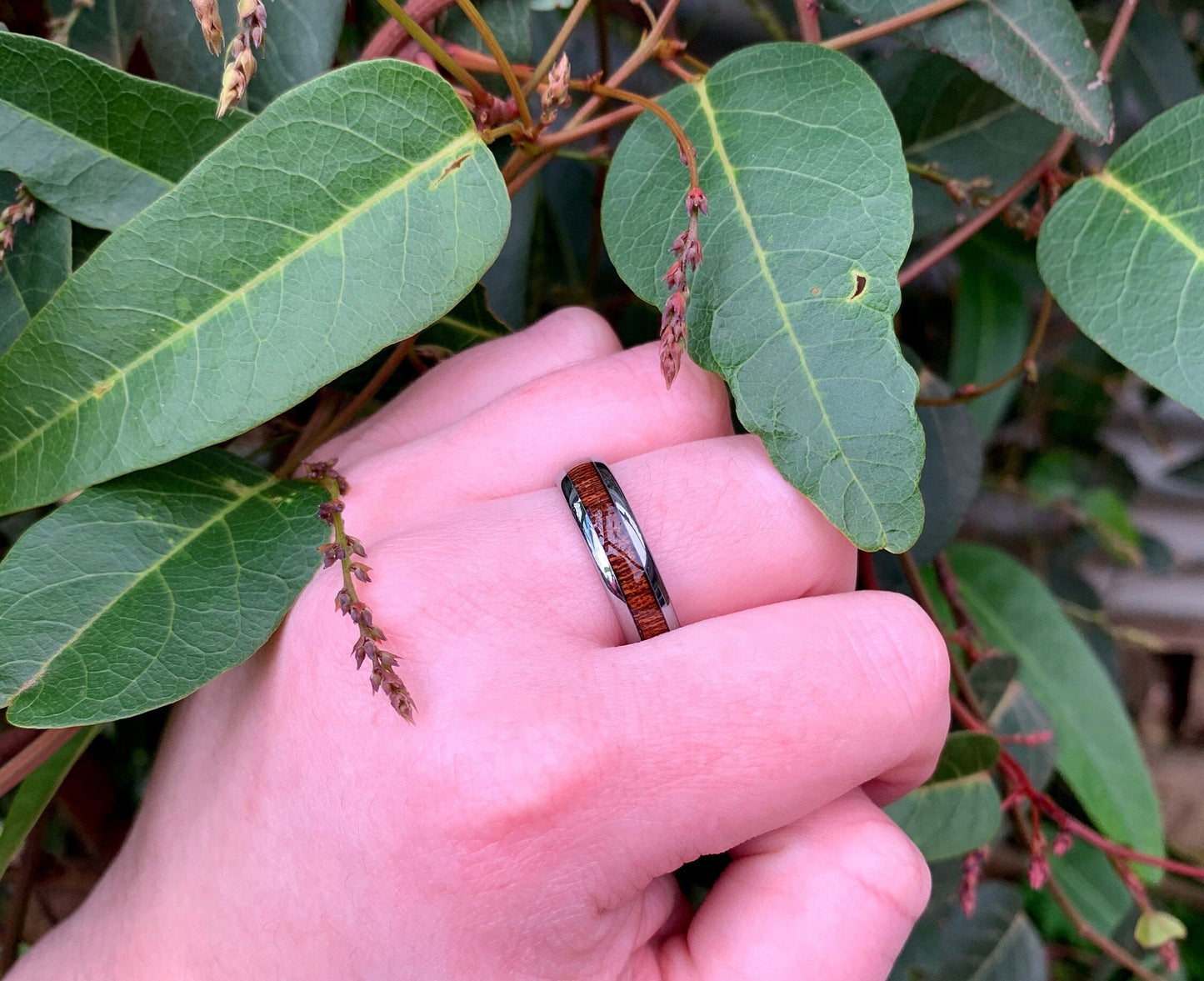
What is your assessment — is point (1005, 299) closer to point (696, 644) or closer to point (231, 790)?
point (696, 644)

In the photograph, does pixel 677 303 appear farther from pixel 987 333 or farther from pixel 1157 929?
pixel 987 333

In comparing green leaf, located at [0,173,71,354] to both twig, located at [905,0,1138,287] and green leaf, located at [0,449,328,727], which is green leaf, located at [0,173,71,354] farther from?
twig, located at [905,0,1138,287]

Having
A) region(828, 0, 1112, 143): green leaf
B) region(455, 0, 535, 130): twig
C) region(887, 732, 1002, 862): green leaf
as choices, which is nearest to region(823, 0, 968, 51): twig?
region(828, 0, 1112, 143): green leaf

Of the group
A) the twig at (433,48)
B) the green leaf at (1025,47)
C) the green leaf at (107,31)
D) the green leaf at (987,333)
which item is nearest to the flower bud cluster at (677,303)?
the twig at (433,48)

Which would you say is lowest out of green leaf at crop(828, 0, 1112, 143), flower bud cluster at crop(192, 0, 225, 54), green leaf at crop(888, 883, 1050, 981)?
green leaf at crop(888, 883, 1050, 981)

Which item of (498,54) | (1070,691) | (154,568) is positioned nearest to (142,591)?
(154,568)

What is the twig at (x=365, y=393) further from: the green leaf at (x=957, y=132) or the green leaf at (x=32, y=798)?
the green leaf at (x=957, y=132)
